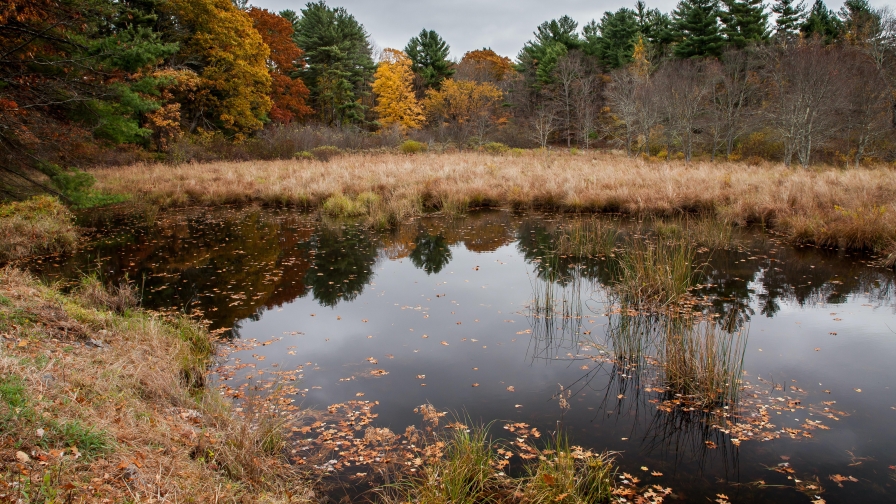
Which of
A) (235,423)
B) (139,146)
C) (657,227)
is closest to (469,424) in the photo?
(235,423)

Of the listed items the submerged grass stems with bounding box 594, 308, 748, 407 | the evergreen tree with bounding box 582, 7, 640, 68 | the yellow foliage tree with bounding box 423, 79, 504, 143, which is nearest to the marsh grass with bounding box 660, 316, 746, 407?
the submerged grass stems with bounding box 594, 308, 748, 407

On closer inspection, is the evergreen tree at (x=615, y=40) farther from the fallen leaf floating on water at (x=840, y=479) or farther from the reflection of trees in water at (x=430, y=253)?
the fallen leaf floating on water at (x=840, y=479)

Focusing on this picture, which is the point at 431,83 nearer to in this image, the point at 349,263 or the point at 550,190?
the point at 550,190

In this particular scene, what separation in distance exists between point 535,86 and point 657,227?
37593mm

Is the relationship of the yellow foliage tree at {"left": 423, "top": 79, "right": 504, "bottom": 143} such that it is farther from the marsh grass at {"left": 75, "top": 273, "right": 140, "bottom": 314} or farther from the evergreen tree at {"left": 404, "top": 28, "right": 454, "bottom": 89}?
the marsh grass at {"left": 75, "top": 273, "right": 140, "bottom": 314}

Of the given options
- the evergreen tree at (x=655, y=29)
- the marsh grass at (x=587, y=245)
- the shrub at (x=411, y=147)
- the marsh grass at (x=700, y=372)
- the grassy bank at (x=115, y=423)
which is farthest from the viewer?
the evergreen tree at (x=655, y=29)

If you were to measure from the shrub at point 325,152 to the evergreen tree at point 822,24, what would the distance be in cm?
3236

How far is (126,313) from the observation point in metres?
5.94

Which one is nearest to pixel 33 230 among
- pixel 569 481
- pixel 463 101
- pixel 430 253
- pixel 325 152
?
pixel 430 253

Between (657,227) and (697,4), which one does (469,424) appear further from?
(697,4)

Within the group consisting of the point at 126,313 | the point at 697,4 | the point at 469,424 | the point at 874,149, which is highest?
the point at 697,4

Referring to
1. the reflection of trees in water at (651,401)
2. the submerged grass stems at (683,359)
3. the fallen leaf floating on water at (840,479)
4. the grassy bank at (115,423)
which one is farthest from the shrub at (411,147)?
the fallen leaf floating on water at (840,479)

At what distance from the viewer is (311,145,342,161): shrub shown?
24538 millimetres

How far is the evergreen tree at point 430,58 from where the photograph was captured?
46.6 m
